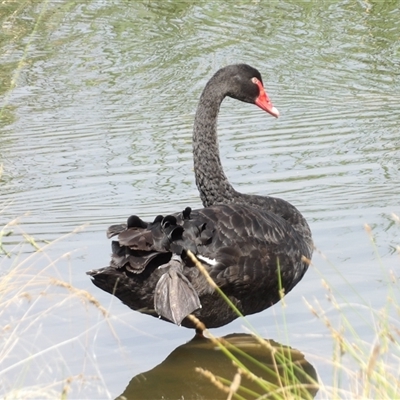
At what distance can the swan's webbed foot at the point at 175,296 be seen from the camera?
398 centimetres

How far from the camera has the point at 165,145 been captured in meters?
7.38

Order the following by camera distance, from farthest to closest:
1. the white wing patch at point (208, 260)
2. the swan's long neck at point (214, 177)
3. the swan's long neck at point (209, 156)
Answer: the swan's long neck at point (209, 156)
the swan's long neck at point (214, 177)
the white wing patch at point (208, 260)

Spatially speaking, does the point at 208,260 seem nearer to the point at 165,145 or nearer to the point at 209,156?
the point at 209,156

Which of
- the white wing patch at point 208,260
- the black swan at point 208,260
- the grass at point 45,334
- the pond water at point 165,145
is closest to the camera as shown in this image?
the grass at point 45,334

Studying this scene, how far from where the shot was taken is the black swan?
4078 mm

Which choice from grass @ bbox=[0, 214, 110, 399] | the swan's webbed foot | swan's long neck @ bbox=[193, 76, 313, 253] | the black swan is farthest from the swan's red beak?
the swan's webbed foot

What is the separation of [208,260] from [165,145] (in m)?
3.16

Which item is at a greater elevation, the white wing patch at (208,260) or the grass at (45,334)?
the white wing patch at (208,260)

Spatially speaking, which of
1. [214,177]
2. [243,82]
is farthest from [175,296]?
[243,82]

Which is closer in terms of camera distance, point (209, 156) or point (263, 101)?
point (209, 156)

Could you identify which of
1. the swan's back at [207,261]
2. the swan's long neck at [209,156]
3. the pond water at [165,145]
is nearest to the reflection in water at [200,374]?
the pond water at [165,145]

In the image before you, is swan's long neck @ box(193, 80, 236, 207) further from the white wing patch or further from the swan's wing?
the white wing patch

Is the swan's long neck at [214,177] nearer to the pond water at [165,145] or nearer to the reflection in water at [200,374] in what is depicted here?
the pond water at [165,145]

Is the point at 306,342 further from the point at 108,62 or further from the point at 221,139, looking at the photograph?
the point at 108,62
